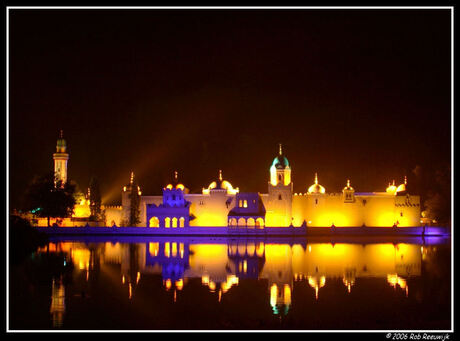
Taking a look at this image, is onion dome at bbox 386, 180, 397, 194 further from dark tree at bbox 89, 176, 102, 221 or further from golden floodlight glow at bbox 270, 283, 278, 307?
golden floodlight glow at bbox 270, 283, 278, 307

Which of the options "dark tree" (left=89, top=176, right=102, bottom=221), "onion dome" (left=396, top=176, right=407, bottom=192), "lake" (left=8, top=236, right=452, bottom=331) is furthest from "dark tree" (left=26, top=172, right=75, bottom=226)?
"onion dome" (left=396, top=176, right=407, bottom=192)

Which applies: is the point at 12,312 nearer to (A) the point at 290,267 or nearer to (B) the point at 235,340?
(B) the point at 235,340

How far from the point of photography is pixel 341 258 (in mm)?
28578

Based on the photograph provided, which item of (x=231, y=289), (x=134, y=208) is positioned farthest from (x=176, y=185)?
(x=231, y=289)

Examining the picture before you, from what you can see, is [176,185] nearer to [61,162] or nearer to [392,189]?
[61,162]

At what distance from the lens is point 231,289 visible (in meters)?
20.3

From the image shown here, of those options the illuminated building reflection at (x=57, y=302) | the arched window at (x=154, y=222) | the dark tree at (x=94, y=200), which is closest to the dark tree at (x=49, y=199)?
the dark tree at (x=94, y=200)

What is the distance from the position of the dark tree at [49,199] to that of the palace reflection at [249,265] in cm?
770

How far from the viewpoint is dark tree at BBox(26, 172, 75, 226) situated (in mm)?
44525

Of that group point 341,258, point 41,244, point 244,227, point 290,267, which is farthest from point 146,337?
point 244,227

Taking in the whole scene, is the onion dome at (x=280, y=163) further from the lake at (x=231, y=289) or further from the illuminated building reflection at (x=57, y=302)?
the illuminated building reflection at (x=57, y=302)

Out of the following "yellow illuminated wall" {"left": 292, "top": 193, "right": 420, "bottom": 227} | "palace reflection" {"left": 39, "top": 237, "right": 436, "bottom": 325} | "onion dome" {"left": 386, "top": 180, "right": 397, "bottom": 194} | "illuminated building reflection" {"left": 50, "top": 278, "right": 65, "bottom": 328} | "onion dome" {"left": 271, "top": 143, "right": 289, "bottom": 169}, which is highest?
"onion dome" {"left": 271, "top": 143, "right": 289, "bottom": 169}

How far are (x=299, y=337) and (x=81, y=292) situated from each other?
786cm

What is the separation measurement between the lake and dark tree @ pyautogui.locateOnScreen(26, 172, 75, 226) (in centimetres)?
1224
